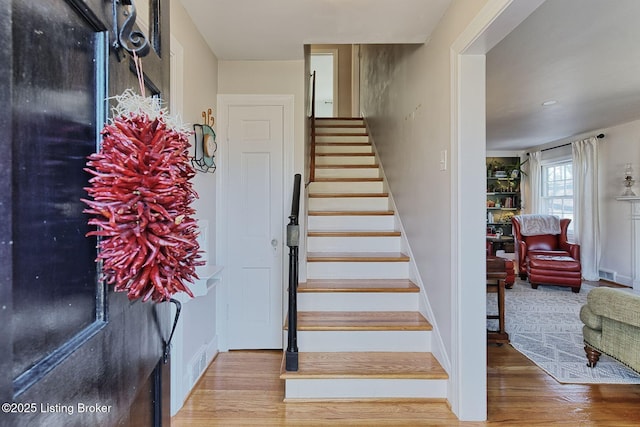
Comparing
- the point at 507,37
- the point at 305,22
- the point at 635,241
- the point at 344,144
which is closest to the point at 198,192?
the point at 305,22

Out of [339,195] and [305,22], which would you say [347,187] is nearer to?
[339,195]

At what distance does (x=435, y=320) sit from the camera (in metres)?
2.18

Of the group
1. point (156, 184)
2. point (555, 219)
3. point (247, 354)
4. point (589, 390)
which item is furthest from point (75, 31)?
point (555, 219)

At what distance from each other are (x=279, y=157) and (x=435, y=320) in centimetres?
175

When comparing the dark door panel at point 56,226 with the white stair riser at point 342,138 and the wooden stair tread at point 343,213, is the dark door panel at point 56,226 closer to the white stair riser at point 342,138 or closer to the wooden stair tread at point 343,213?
the wooden stair tread at point 343,213

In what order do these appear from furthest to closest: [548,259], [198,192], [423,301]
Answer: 1. [548,259]
2. [423,301]
3. [198,192]

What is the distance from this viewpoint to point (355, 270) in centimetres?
284

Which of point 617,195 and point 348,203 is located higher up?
point 617,195

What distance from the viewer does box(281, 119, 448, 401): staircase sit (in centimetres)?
201

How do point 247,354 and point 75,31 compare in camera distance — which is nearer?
point 75,31

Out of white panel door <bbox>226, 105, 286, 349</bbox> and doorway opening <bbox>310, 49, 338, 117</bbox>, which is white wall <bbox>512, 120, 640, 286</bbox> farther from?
white panel door <bbox>226, 105, 286, 349</bbox>

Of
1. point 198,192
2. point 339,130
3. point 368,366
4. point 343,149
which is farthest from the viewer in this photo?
point 339,130

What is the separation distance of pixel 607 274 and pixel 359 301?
16.9 ft

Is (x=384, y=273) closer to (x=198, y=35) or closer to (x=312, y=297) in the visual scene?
(x=312, y=297)
